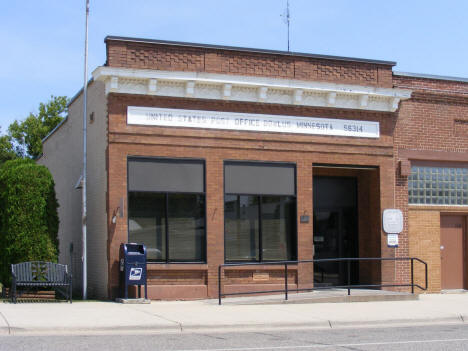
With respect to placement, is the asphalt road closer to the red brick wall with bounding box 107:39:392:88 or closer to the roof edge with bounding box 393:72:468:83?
the red brick wall with bounding box 107:39:392:88

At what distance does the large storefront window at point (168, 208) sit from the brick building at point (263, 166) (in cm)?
4

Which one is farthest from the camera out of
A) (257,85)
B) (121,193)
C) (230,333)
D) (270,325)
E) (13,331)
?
(257,85)

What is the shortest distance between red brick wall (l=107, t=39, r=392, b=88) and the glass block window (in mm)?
2921

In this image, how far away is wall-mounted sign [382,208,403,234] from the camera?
19.5 meters

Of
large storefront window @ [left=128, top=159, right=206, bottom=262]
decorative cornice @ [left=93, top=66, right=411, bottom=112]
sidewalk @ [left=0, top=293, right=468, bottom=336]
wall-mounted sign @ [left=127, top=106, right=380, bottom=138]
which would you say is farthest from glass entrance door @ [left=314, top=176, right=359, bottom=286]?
large storefront window @ [left=128, top=159, right=206, bottom=262]

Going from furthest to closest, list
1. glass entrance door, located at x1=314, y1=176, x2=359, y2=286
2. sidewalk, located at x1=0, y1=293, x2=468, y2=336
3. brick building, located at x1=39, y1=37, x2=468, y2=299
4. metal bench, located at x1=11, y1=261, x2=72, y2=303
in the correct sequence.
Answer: glass entrance door, located at x1=314, y1=176, x2=359, y2=286 < brick building, located at x1=39, y1=37, x2=468, y2=299 < metal bench, located at x1=11, y1=261, x2=72, y2=303 < sidewalk, located at x1=0, y1=293, x2=468, y2=336

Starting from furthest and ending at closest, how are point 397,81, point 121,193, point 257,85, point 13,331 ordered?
point 397,81 → point 257,85 → point 121,193 → point 13,331

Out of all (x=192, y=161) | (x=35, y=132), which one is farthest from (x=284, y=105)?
(x=35, y=132)

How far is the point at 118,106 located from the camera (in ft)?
56.4

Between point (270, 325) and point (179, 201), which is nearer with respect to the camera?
point (270, 325)

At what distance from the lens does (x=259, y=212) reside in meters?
18.4

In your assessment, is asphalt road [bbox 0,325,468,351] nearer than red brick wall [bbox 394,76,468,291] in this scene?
Yes

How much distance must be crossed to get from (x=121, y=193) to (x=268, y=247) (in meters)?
4.29

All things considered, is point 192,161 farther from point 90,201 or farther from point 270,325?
point 270,325
